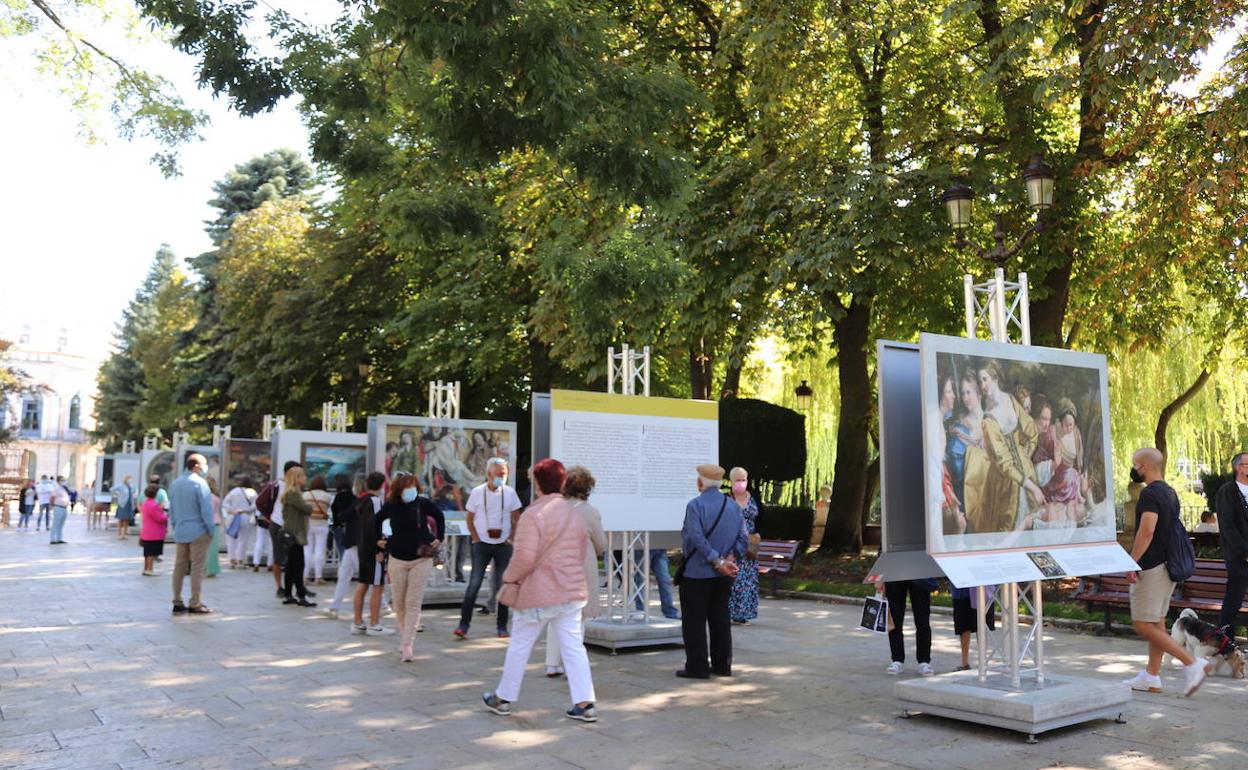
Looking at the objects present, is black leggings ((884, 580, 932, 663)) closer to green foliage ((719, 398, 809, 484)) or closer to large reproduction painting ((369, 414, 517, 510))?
large reproduction painting ((369, 414, 517, 510))

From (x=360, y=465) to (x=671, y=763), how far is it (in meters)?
14.7

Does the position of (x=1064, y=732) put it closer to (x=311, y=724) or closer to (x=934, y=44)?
(x=311, y=724)

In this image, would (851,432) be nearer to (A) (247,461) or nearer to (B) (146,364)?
(A) (247,461)

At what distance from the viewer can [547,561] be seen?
751 cm

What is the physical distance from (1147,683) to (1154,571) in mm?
911

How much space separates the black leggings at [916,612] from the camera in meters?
9.19

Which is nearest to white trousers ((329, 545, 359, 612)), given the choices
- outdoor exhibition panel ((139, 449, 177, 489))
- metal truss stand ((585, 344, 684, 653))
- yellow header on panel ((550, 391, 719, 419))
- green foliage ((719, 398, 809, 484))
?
metal truss stand ((585, 344, 684, 653))

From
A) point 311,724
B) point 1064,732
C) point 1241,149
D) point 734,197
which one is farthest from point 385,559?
point 1241,149

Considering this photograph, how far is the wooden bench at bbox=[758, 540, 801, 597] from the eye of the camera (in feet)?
51.8

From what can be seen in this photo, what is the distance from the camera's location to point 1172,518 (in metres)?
8.51

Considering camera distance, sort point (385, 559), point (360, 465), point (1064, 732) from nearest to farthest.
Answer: point (1064, 732) → point (385, 559) → point (360, 465)

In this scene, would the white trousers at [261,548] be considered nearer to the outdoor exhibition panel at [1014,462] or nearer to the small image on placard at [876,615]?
the small image on placard at [876,615]

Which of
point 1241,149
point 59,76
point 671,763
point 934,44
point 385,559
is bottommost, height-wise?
point 671,763

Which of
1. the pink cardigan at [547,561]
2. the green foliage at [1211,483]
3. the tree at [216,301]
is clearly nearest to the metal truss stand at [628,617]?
the pink cardigan at [547,561]
